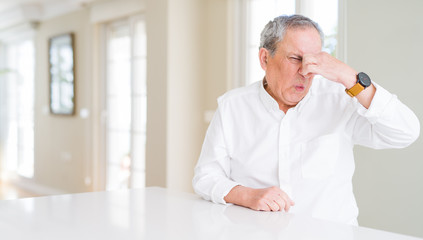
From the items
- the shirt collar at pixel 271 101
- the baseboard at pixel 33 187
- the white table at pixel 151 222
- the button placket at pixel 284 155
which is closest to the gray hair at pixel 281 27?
the shirt collar at pixel 271 101

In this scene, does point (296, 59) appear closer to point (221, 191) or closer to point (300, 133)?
point (300, 133)

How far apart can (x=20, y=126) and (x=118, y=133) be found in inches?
113

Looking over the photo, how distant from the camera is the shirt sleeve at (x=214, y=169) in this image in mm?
1434

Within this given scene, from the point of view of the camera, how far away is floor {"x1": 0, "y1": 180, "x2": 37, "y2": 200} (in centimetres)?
623

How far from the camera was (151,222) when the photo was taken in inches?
44.2

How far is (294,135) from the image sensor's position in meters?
1.62

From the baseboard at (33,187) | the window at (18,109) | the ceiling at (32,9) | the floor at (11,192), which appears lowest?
the floor at (11,192)

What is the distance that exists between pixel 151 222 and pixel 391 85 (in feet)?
6.57

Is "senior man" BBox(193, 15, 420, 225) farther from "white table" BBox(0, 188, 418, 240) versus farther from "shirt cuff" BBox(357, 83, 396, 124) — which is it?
"white table" BBox(0, 188, 418, 240)

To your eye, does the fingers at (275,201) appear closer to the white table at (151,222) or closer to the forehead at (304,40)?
the white table at (151,222)

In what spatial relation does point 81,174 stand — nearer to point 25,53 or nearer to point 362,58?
point 25,53

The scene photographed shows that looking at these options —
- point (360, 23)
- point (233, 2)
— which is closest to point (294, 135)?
point (360, 23)

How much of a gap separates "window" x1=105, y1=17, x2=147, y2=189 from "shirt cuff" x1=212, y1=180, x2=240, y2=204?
339 cm

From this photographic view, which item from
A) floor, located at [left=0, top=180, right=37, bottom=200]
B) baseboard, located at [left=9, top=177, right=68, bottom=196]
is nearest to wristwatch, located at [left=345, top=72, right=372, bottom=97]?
baseboard, located at [left=9, top=177, right=68, bottom=196]
